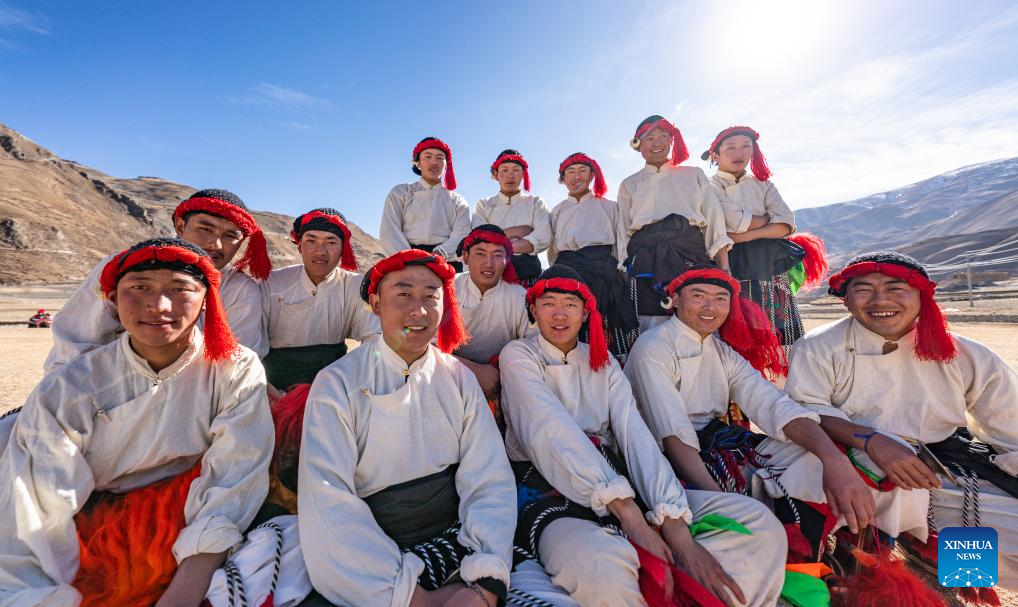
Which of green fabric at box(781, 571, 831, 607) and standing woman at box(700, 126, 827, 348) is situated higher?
standing woman at box(700, 126, 827, 348)

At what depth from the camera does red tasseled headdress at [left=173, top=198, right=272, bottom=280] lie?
2.80 metres

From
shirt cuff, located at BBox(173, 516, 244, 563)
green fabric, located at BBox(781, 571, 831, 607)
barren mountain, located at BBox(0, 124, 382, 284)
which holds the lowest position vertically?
green fabric, located at BBox(781, 571, 831, 607)

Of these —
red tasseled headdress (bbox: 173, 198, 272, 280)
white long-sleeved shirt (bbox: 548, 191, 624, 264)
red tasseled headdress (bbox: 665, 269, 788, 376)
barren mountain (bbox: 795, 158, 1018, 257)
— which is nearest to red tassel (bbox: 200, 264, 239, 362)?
red tasseled headdress (bbox: 173, 198, 272, 280)

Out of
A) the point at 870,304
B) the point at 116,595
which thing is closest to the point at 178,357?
the point at 116,595

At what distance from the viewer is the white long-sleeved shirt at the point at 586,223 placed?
14.4 ft

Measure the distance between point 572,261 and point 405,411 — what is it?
2669mm

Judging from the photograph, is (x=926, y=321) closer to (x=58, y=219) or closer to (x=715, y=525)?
(x=715, y=525)

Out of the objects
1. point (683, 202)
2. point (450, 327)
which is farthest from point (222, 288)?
point (683, 202)

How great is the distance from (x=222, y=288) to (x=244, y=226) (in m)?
0.50

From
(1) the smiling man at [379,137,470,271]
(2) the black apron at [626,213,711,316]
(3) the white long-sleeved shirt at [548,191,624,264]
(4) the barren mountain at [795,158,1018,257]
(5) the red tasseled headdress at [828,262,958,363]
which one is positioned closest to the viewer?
(5) the red tasseled headdress at [828,262,958,363]

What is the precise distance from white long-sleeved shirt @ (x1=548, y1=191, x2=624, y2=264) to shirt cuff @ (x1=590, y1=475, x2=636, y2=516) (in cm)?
263

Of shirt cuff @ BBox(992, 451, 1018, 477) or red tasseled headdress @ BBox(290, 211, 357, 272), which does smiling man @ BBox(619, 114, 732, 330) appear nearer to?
shirt cuff @ BBox(992, 451, 1018, 477)

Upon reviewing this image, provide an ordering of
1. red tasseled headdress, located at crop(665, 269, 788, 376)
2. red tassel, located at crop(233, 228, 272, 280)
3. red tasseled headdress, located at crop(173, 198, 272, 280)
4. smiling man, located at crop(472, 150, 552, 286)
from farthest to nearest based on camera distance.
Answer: smiling man, located at crop(472, 150, 552, 286), red tassel, located at crop(233, 228, 272, 280), red tasseled headdress, located at crop(665, 269, 788, 376), red tasseled headdress, located at crop(173, 198, 272, 280)

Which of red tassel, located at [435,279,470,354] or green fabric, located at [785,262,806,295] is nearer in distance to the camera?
red tassel, located at [435,279,470,354]
